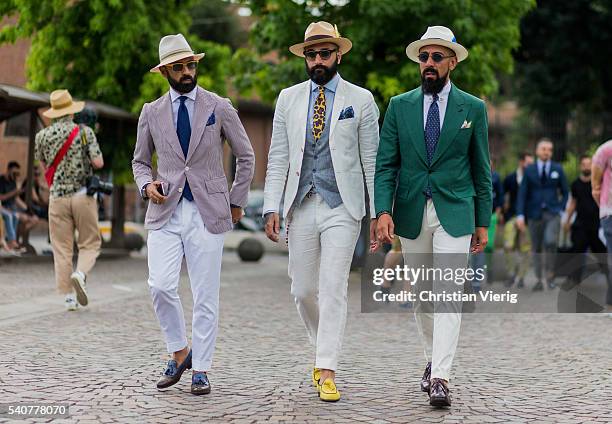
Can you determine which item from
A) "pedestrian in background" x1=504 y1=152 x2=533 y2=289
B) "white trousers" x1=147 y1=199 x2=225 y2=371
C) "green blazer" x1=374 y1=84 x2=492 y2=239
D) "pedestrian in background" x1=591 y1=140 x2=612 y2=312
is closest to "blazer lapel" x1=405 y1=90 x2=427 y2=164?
"green blazer" x1=374 y1=84 x2=492 y2=239

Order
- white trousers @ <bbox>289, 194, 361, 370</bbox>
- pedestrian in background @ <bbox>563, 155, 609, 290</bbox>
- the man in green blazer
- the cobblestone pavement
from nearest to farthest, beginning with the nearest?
the cobblestone pavement < the man in green blazer < white trousers @ <bbox>289, 194, 361, 370</bbox> < pedestrian in background @ <bbox>563, 155, 609, 290</bbox>

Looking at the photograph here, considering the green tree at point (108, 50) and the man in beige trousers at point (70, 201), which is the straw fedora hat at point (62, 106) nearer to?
the man in beige trousers at point (70, 201)

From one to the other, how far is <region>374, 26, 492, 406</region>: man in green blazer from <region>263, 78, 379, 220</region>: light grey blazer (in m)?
0.12

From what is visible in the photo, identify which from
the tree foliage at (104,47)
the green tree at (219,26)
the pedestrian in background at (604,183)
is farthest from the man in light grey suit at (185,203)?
the green tree at (219,26)

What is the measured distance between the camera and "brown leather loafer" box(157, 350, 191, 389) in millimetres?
6137

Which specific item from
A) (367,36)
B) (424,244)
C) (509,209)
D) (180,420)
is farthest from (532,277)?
(180,420)

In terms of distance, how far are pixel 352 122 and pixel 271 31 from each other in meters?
9.60

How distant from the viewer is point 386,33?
15570mm

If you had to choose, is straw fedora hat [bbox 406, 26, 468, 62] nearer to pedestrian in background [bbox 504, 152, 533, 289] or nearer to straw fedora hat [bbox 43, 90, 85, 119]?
straw fedora hat [bbox 43, 90, 85, 119]

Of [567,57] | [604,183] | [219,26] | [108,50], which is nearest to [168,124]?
[604,183]

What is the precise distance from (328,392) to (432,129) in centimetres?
165

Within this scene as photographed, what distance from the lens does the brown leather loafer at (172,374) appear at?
20.1 feet

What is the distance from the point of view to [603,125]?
2456 cm

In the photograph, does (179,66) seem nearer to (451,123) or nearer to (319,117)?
(319,117)
